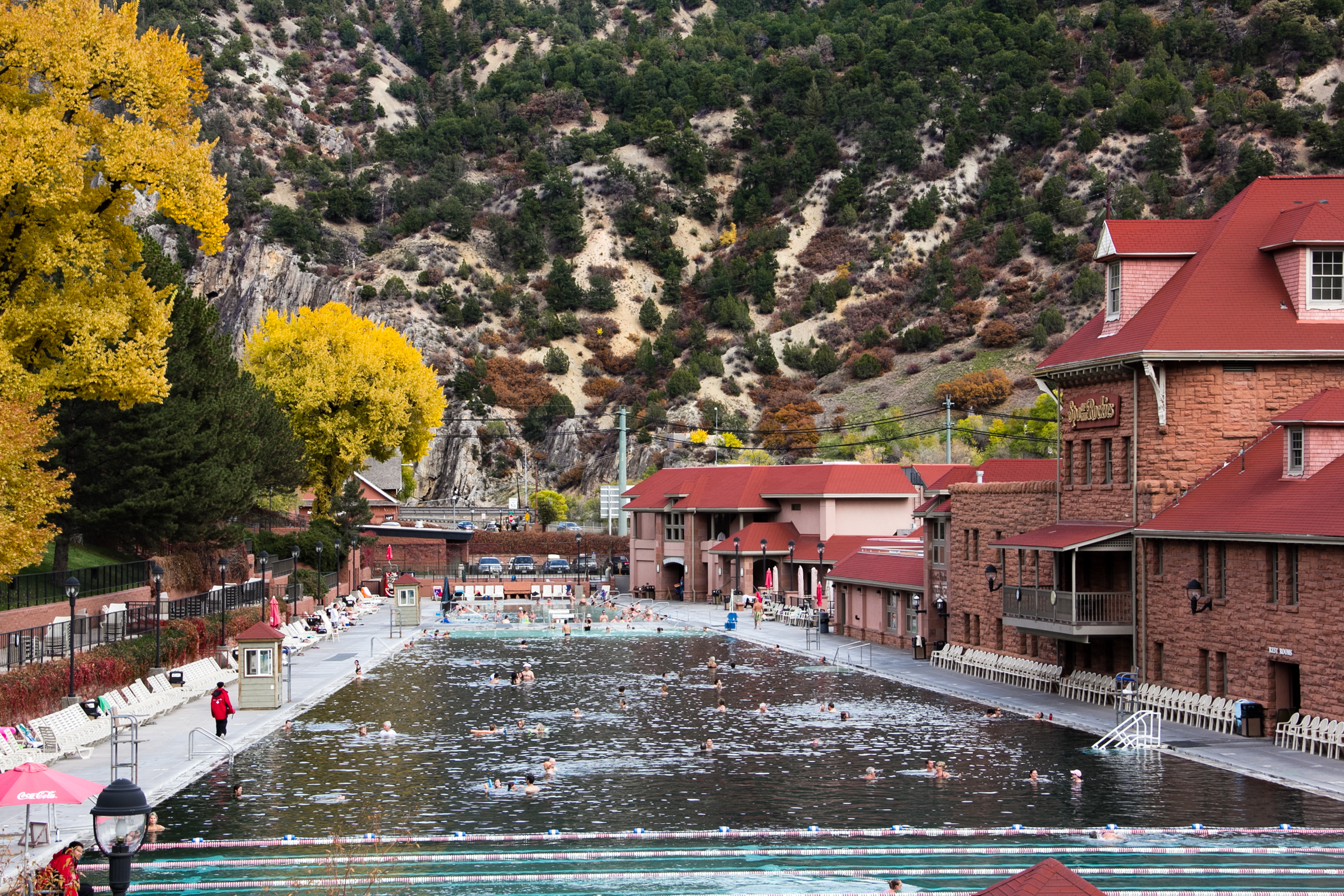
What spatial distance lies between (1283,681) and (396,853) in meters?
21.3

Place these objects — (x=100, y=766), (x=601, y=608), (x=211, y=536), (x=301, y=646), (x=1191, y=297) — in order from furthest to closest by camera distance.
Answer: (x=601, y=608), (x=301, y=646), (x=211, y=536), (x=1191, y=297), (x=100, y=766)

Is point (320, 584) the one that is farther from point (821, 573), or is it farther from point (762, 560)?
point (821, 573)

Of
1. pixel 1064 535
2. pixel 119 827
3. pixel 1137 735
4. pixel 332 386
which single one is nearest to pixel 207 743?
pixel 119 827

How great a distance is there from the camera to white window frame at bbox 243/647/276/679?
38844 millimetres

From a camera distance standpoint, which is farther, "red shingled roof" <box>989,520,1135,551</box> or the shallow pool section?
"red shingled roof" <box>989,520,1135,551</box>

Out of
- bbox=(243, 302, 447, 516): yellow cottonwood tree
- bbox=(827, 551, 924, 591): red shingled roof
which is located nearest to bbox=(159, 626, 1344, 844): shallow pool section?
bbox=(827, 551, 924, 591): red shingled roof

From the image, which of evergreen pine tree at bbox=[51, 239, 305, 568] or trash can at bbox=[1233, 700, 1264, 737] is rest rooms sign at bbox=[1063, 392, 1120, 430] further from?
evergreen pine tree at bbox=[51, 239, 305, 568]

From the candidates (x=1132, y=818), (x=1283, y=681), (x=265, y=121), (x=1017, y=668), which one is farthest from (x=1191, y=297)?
(x=265, y=121)

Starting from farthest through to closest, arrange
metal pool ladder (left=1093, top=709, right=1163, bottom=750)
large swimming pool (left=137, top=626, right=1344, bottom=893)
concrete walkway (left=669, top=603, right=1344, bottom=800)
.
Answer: metal pool ladder (left=1093, top=709, right=1163, bottom=750)
concrete walkway (left=669, top=603, right=1344, bottom=800)
large swimming pool (left=137, top=626, right=1344, bottom=893)

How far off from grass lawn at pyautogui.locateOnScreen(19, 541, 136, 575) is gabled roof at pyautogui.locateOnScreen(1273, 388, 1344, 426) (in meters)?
38.2

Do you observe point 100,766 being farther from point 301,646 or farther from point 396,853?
point 301,646

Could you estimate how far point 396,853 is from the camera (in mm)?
22266

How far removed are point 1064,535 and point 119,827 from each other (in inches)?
1202

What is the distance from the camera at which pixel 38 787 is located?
18906mm
